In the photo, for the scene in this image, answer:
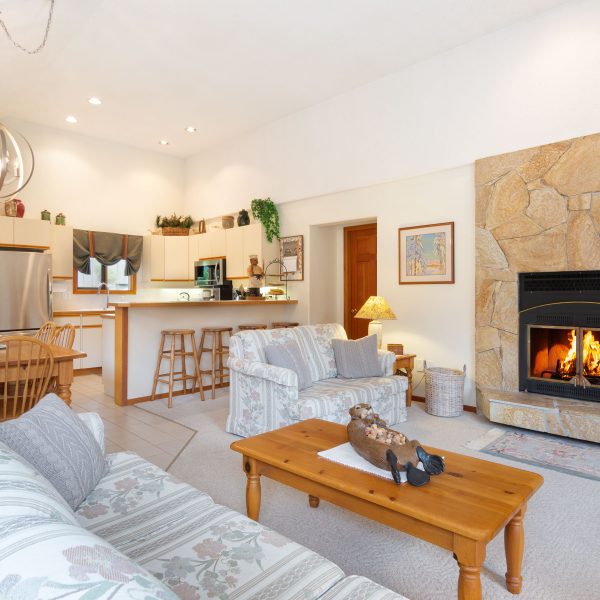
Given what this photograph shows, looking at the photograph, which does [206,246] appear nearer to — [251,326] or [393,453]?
[251,326]

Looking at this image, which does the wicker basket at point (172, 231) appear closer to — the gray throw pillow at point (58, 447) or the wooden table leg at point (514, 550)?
the gray throw pillow at point (58, 447)

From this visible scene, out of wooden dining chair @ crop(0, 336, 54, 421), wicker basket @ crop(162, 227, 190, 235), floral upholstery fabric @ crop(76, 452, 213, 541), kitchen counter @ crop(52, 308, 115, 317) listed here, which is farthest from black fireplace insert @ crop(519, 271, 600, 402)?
wicker basket @ crop(162, 227, 190, 235)

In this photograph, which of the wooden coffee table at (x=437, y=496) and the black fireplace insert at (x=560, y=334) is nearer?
the wooden coffee table at (x=437, y=496)

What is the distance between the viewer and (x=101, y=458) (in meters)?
1.80

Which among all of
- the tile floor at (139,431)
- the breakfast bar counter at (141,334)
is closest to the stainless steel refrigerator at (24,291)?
the breakfast bar counter at (141,334)

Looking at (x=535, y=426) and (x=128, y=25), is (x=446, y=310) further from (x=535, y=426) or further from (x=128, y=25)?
(x=128, y=25)

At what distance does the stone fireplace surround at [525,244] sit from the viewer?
Answer: 3686 mm

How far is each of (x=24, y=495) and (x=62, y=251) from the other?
6.66 meters

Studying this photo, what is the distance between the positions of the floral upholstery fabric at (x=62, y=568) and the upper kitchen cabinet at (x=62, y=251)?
6.71 m

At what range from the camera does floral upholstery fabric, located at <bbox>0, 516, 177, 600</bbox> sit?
0.55 metres

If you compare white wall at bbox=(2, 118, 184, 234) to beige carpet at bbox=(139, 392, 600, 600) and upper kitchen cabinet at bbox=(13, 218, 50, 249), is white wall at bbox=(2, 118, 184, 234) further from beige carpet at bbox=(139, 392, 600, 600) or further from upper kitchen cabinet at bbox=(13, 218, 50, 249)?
beige carpet at bbox=(139, 392, 600, 600)

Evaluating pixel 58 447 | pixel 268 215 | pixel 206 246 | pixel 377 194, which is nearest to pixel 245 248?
pixel 268 215

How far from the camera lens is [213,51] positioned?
4617 millimetres

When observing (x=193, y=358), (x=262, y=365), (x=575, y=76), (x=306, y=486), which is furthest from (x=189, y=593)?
(x=575, y=76)
